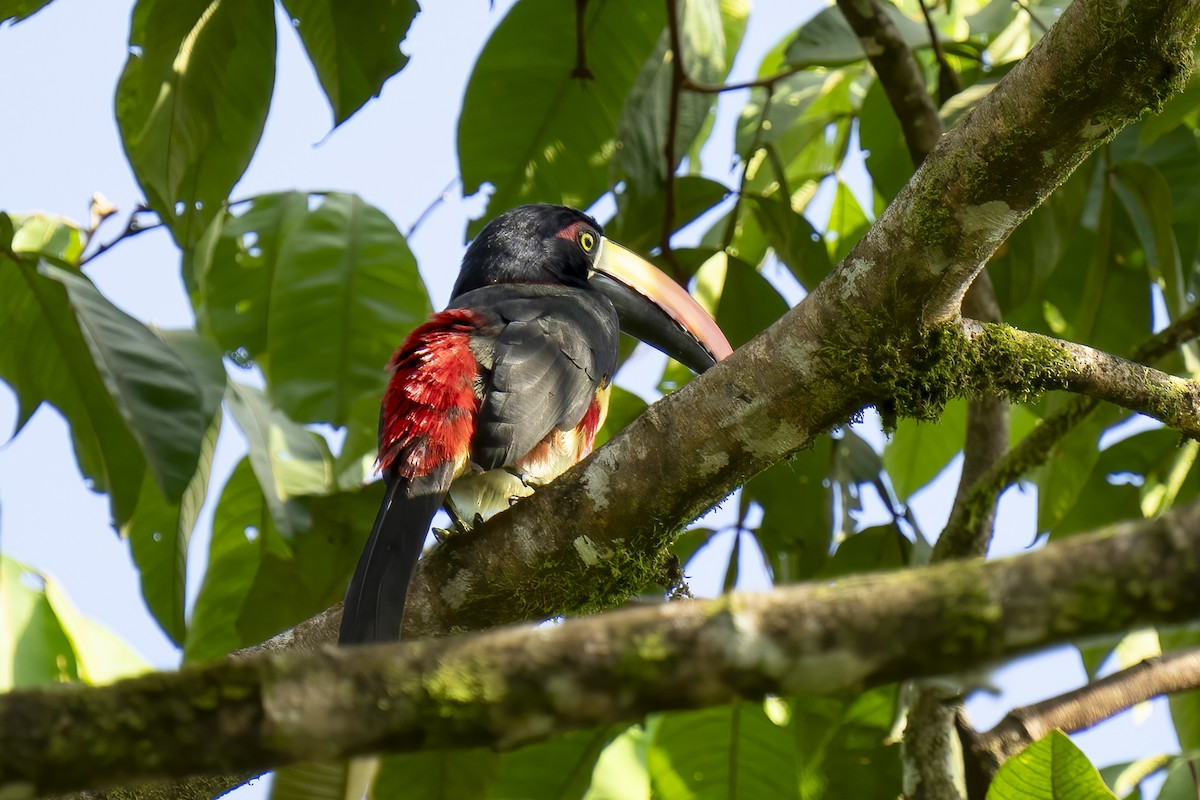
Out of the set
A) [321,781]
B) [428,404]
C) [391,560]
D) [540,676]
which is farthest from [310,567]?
[540,676]

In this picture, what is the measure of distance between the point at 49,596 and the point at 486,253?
148cm

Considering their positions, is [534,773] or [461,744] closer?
[461,744]

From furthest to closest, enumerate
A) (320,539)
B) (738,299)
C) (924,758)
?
(738,299), (320,539), (924,758)

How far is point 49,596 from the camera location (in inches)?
113

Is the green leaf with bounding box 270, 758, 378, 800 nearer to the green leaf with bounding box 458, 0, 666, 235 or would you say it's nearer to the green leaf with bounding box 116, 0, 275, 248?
the green leaf with bounding box 116, 0, 275, 248

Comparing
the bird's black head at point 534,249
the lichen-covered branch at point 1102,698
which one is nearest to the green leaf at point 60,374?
the bird's black head at point 534,249

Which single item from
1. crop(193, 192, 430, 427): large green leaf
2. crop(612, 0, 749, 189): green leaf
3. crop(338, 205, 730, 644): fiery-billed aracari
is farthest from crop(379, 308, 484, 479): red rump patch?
crop(612, 0, 749, 189): green leaf

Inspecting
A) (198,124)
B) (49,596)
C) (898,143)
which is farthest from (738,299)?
(49,596)

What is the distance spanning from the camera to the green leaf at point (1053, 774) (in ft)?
6.31

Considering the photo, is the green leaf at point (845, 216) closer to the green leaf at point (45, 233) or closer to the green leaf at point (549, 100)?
the green leaf at point (549, 100)

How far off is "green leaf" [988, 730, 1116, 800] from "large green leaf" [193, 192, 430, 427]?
6.62 ft

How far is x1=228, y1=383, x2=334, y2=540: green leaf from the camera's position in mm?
3232

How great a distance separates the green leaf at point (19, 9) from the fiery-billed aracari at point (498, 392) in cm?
102

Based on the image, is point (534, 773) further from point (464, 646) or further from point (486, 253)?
point (464, 646)
